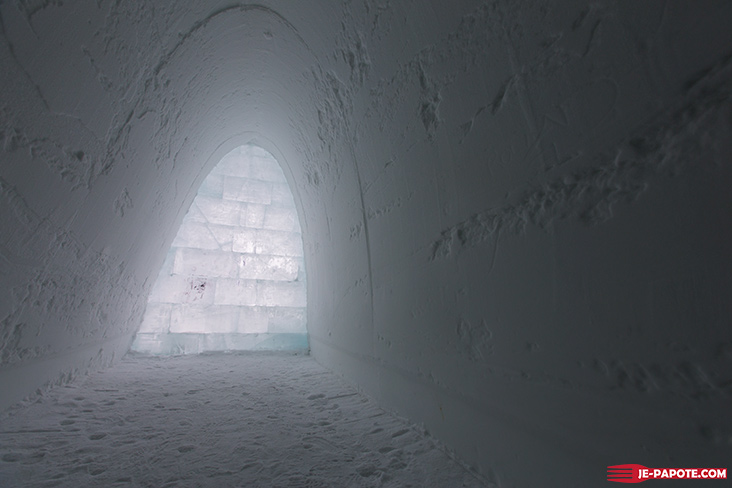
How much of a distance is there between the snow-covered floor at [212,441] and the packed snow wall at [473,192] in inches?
7.7

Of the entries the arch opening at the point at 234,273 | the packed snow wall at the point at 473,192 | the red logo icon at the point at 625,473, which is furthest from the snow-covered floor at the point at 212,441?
the arch opening at the point at 234,273

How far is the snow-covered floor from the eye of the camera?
1424 millimetres

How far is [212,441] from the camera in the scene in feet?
5.97

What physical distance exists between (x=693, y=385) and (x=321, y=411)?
83.1 inches

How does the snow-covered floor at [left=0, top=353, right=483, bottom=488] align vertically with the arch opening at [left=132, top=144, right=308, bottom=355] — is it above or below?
below

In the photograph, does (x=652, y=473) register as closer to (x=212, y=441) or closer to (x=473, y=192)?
(x=473, y=192)

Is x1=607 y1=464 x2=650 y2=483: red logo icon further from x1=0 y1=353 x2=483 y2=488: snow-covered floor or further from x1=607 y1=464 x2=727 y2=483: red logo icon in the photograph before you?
x1=0 y1=353 x2=483 y2=488: snow-covered floor

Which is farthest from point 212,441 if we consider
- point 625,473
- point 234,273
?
point 234,273

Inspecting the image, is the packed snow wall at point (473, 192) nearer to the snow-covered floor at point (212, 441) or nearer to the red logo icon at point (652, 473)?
the red logo icon at point (652, 473)

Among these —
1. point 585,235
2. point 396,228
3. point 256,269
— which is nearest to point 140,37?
point 396,228

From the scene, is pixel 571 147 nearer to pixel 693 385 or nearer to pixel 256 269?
pixel 693 385

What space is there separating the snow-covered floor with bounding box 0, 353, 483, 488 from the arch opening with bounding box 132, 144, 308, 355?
372cm

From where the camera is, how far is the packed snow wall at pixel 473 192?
2.57 feet

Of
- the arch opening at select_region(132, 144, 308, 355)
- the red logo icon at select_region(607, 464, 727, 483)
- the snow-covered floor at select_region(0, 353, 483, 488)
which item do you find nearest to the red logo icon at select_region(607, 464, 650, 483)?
the red logo icon at select_region(607, 464, 727, 483)
